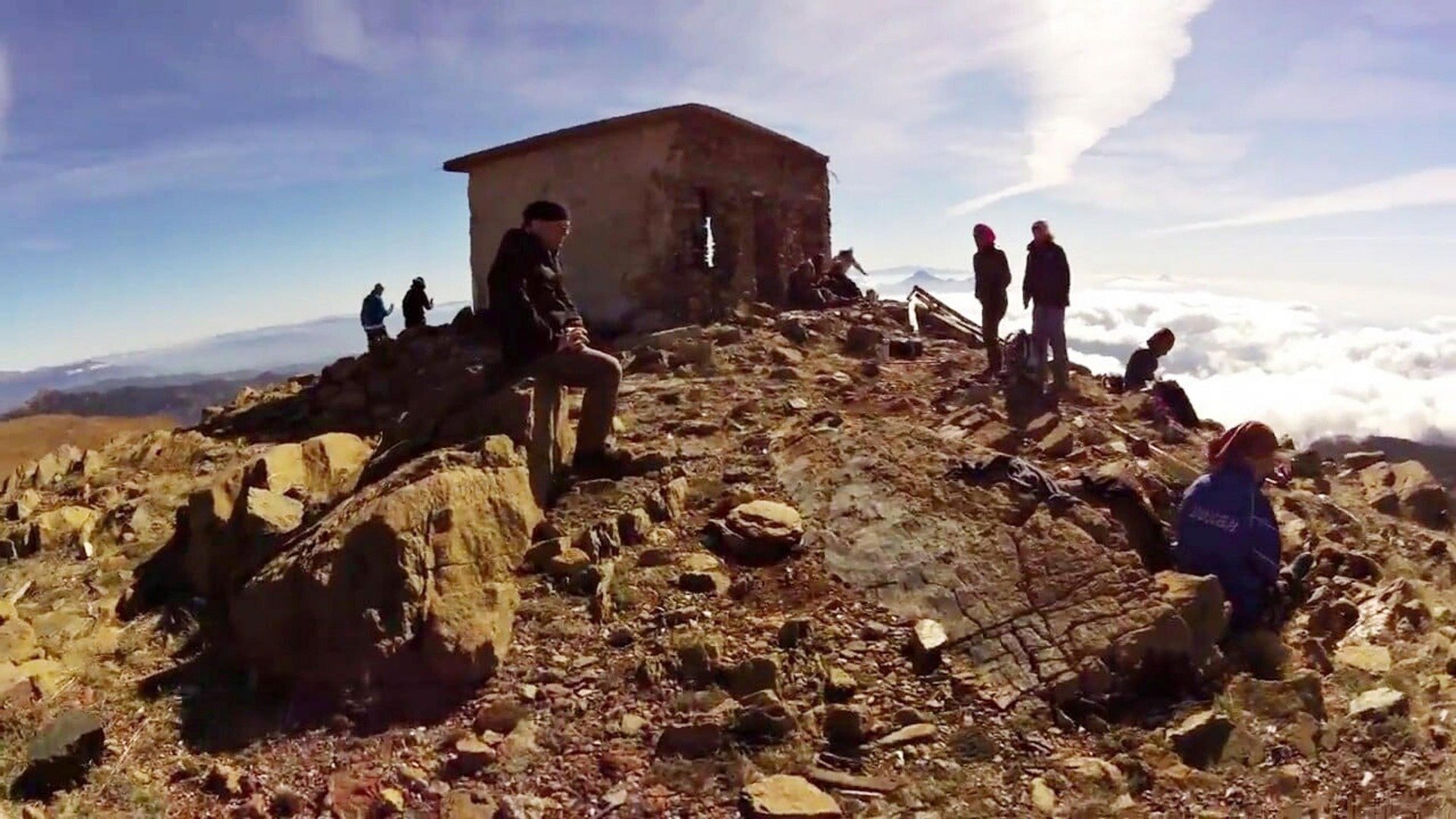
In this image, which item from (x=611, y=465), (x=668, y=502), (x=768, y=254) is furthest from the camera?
(x=768, y=254)

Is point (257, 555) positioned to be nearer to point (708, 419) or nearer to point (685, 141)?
point (708, 419)

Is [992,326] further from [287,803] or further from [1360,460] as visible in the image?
[287,803]

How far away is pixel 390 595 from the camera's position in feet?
18.8

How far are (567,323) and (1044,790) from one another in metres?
4.78

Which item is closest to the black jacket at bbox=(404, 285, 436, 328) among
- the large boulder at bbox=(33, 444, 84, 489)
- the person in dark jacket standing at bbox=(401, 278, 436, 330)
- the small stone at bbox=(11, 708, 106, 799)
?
the person in dark jacket standing at bbox=(401, 278, 436, 330)

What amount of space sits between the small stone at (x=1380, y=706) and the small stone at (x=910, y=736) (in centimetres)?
253

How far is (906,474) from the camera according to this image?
25.7 ft

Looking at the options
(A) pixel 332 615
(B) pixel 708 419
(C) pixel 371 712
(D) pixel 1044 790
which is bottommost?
(D) pixel 1044 790

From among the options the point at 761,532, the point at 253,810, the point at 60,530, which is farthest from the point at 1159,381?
the point at 60,530

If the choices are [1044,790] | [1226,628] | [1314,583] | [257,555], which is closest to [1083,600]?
[1226,628]

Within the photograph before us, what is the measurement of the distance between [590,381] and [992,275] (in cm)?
607

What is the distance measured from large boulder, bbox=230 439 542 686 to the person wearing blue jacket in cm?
479

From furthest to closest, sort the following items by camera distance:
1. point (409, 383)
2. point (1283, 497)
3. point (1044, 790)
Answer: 1. point (409, 383)
2. point (1283, 497)
3. point (1044, 790)

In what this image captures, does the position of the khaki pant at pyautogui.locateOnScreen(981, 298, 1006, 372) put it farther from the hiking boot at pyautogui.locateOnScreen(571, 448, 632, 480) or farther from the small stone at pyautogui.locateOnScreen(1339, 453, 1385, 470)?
the hiking boot at pyautogui.locateOnScreen(571, 448, 632, 480)
